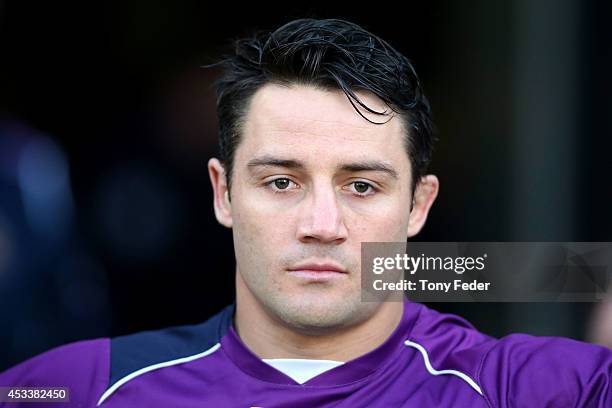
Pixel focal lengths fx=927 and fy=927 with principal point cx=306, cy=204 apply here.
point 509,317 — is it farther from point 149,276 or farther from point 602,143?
point 149,276

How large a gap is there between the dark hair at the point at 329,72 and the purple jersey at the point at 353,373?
0.43m

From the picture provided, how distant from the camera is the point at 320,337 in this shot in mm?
2309

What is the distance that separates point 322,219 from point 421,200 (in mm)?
459

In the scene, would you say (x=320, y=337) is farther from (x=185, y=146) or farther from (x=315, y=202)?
(x=185, y=146)

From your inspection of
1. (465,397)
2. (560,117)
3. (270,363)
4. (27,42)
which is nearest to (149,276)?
(27,42)

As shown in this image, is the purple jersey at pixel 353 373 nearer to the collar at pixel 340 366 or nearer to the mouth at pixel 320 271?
the collar at pixel 340 366

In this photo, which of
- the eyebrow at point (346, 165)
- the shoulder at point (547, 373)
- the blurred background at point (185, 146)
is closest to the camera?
the shoulder at point (547, 373)

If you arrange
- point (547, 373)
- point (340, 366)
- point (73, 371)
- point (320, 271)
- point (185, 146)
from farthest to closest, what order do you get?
point (185, 146), point (73, 371), point (340, 366), point (320, 271), point (547, 373)

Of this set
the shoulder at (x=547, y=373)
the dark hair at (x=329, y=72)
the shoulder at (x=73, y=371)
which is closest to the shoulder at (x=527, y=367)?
the shoulder at (x=547, y=373)

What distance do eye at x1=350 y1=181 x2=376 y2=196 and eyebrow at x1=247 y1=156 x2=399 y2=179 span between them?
0.11 feet

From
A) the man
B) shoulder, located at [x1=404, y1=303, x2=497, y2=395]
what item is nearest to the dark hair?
the man

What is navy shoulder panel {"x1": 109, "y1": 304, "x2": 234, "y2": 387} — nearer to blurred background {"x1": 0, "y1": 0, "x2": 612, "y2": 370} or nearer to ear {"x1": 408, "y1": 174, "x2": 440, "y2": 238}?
ear {"x1": 408, "y1": 174, "x2": 440, "y2": 238}

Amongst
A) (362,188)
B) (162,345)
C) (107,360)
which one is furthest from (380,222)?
(107,360)

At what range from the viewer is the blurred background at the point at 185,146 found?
3.98 metres
